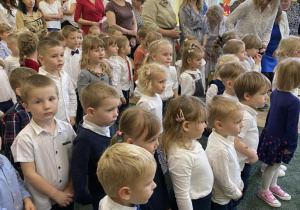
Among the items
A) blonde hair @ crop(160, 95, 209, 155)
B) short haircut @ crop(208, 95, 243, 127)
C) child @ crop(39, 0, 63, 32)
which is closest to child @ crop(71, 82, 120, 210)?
blonde hair @ crop(160, 95, 209, 155)

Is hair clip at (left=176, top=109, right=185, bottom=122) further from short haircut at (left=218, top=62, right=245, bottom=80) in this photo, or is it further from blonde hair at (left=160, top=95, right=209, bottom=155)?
short haircut at (left=218, top=62, right=245, bottom=80)

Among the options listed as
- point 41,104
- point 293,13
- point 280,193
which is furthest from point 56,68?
point 293,13

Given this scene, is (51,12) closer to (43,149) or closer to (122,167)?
(43,149)

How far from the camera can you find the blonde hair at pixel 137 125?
1.39 meters

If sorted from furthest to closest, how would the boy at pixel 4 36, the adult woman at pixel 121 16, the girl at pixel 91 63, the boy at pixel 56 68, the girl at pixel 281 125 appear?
the adult woman at pixel 121 16
the boy at pixel 4 36
the girl at pixel 91 63
the boy at pixel 56 68
the girl at pixel 281 125

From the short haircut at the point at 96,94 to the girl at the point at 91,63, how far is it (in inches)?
36.9

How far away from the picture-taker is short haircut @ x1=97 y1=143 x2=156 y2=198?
1.05m

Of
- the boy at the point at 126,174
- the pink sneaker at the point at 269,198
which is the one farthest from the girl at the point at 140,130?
the pink sneaker at the point at 269,198

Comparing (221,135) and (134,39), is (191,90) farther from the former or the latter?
(134,39)

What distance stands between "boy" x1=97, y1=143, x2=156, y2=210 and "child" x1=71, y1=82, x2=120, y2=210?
33 centimetres

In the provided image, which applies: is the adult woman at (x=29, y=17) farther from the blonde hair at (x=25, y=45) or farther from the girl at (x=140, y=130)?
the girl at (x=140, y=130)

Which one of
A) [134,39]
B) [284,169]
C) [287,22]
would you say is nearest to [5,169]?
[284,169]

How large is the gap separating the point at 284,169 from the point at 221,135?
1.48 m

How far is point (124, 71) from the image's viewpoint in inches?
130
